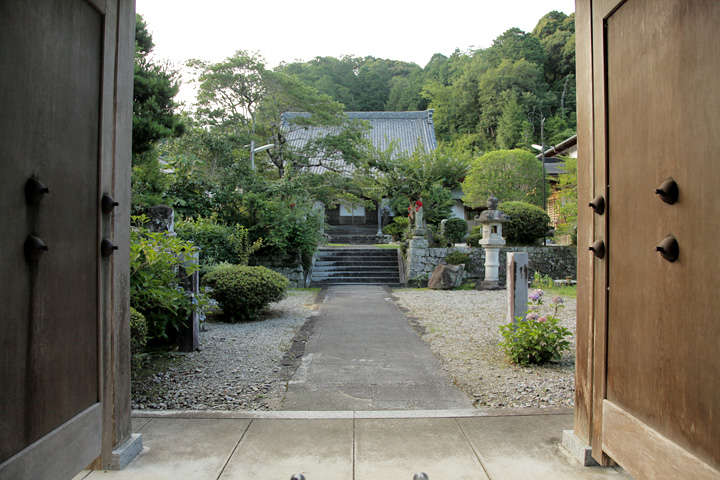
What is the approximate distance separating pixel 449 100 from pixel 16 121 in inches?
1244

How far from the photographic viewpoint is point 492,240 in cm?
1159

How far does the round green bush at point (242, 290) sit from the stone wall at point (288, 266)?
15.6 feet

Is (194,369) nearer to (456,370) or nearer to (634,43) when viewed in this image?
(456,370)

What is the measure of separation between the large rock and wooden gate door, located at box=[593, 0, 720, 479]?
9.63 meters

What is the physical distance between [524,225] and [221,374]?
1109cm

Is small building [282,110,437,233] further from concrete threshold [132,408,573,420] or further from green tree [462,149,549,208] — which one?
concrete threshold [132,408,573,420]

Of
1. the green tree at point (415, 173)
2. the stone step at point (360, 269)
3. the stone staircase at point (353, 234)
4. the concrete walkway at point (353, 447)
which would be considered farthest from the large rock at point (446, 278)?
the stone staircase at point (353, 234)

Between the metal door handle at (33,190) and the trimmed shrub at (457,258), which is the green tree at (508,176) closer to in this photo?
the trimmed shrub at (457,258)

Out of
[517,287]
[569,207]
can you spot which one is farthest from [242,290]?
[569,207]

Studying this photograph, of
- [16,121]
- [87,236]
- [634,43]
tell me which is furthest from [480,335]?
[16,121]

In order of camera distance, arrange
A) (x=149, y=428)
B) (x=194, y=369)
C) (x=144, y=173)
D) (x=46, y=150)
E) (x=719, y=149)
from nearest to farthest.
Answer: (x=719, y=149), (x=46, y=150), (x=149, y=428), (x=194, y=369), (x=144, y=173)

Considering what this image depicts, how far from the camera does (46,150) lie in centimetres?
174

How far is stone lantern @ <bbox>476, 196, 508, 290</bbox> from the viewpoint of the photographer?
11.6 meters

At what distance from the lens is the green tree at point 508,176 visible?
672 inches
